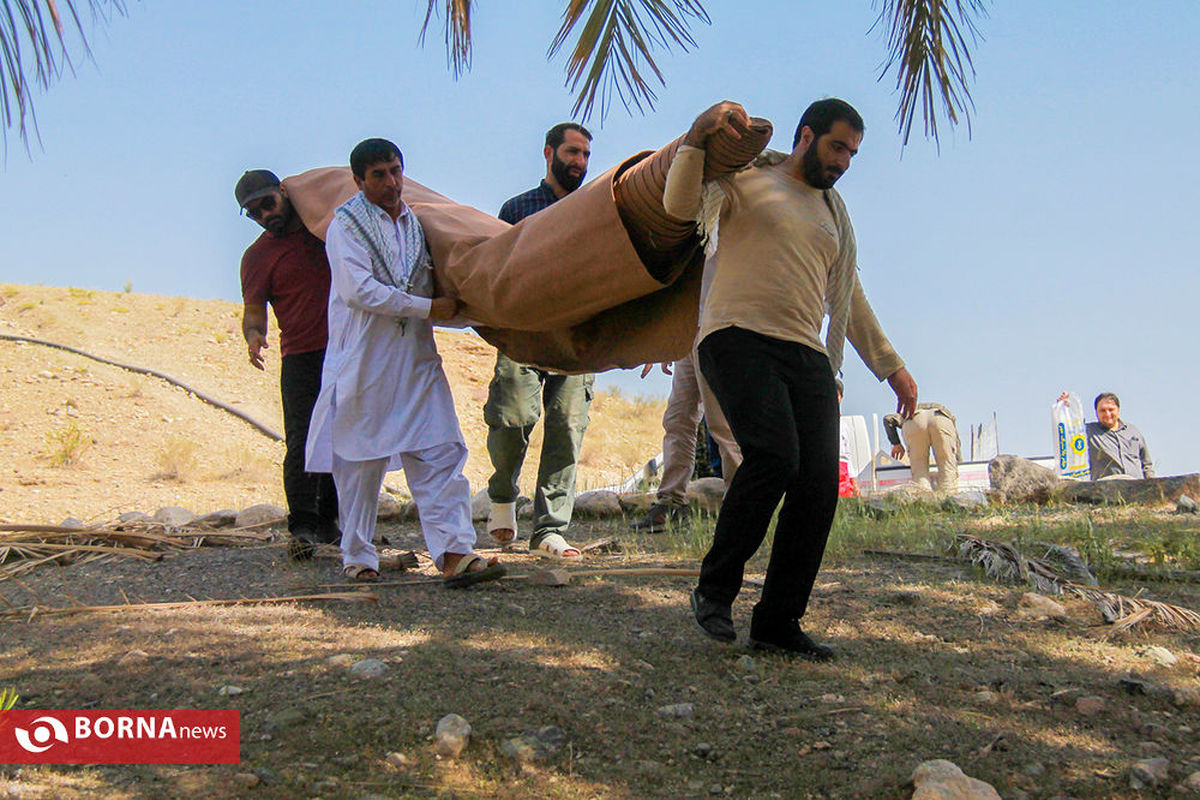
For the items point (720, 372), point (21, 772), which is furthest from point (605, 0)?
point (21, 772)

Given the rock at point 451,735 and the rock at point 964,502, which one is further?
the rock at point 964,502

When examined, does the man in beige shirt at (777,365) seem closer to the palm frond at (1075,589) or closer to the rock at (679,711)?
the rock at (679,711)

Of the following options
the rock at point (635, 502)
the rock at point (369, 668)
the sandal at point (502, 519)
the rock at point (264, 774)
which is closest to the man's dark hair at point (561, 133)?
the sandal at point (502, 519)

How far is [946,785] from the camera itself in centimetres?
241

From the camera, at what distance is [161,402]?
56.5 feet

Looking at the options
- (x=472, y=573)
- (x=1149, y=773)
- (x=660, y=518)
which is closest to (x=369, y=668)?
(x=472, y=573)

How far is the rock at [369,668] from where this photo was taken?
3150 mm

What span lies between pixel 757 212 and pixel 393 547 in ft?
11.4

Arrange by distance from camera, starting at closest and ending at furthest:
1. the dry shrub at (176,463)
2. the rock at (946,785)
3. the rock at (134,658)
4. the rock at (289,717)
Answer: the rock at (946,785), the rock at (289,717), the rock at (134,658), the dry shrub at (176,463)

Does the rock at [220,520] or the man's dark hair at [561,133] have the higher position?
the man's dark hair at [561,133]

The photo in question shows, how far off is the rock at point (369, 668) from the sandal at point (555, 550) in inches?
91.2

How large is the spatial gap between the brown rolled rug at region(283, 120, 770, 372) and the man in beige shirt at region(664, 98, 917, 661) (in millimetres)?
179

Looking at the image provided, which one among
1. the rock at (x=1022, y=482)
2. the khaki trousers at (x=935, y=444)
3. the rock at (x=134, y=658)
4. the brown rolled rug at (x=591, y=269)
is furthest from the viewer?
the khaki trousers at (x=935, y=444)

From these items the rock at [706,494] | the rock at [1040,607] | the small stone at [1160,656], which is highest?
the rock at [706,494]
